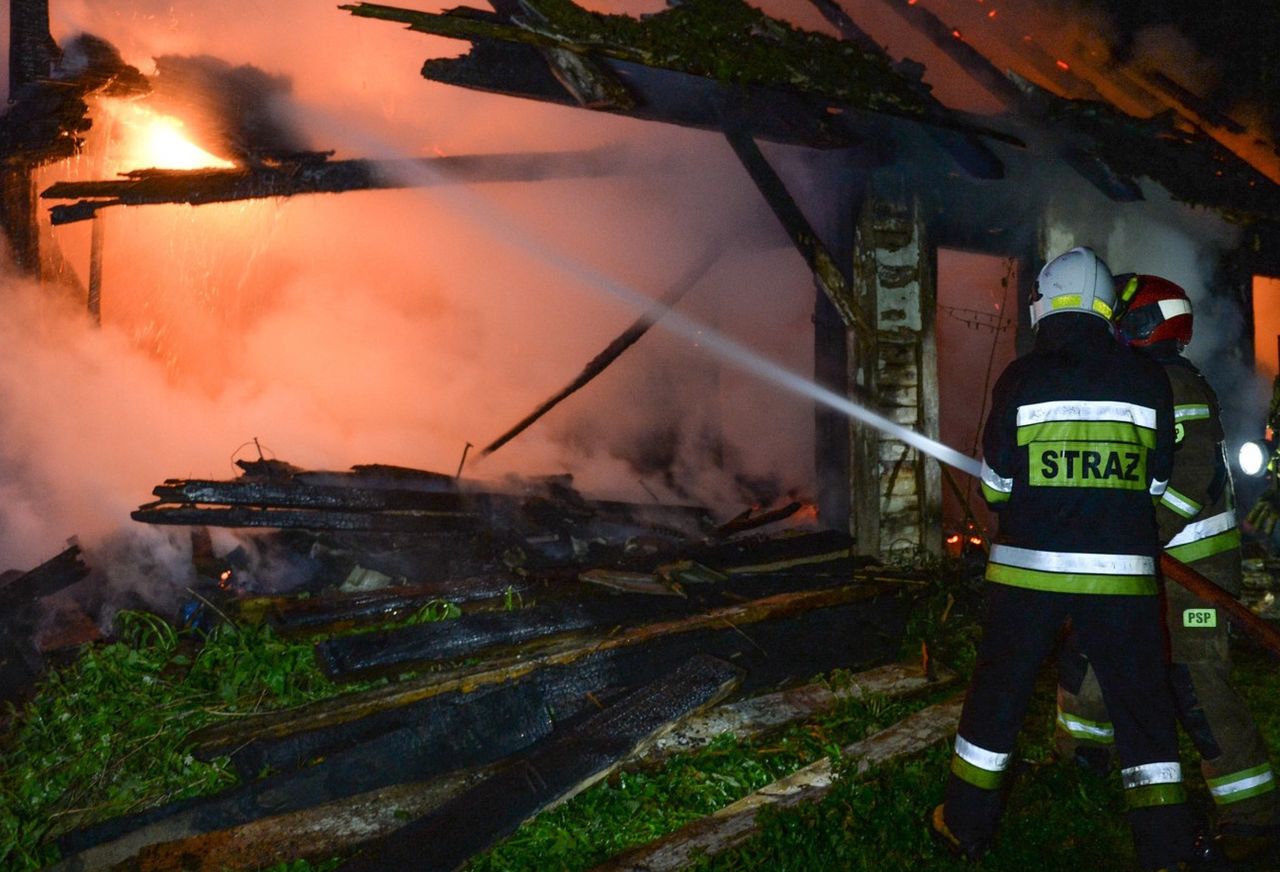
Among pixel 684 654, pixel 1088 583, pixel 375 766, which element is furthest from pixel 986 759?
pixel 375 766

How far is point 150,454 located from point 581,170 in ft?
18.6

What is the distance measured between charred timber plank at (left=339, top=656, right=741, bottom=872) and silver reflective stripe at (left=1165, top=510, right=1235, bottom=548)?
240cm

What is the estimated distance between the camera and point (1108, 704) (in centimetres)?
311

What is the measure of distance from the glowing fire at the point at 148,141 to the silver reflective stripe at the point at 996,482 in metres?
8.60

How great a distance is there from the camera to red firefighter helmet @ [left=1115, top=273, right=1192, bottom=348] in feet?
12.0

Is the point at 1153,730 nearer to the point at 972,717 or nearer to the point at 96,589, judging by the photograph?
the point at 972,717

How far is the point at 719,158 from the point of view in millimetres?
8789

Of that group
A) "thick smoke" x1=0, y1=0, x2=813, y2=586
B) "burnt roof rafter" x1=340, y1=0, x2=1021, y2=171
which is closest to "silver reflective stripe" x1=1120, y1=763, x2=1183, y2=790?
"burnt roof rafter" x1=340, y1=0, x2=1021, y2=171

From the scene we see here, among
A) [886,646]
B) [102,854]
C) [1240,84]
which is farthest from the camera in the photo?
[1240,84]

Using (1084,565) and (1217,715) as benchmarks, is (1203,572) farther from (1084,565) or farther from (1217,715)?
(1084,565)

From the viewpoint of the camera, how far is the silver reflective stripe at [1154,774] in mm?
2969

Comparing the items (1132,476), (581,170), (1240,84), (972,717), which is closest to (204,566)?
(581,170)

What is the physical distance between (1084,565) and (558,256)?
27.3 ft

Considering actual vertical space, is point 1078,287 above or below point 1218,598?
above
